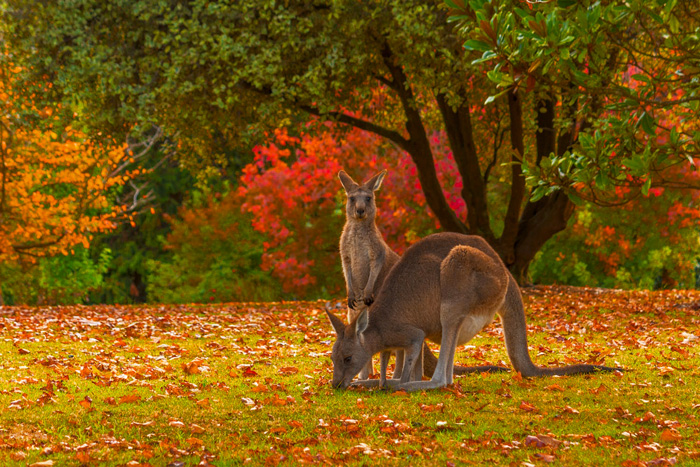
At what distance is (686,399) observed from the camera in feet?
23.4

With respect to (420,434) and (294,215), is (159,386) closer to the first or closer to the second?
(420,434)

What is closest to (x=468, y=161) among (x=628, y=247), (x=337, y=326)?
(x=628, y=247)

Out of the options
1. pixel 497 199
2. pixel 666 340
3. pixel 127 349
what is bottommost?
pixel 127 349

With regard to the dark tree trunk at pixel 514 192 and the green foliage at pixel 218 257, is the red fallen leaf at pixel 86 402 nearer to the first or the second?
the dark tree trunk at pixel 514 192

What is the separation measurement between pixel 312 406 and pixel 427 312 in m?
1.45

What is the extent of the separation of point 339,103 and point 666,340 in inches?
325

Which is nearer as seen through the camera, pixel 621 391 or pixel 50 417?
pixel 50 417

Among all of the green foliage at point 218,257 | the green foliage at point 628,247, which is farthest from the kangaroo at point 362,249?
the green foliage at point 218,257

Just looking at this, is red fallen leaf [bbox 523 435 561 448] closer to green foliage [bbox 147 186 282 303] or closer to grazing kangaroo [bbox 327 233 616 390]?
grazing kangaroo [bbox 327 233 616 390]

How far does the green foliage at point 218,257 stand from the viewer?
25297 millimetres

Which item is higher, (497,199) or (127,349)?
(497,199)

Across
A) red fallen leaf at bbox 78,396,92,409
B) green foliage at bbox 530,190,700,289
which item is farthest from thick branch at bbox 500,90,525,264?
red fallen leaf at bbox 78,396,92,409

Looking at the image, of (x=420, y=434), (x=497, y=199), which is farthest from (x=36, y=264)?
(x=420, y=434)

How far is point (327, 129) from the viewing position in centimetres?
1886
